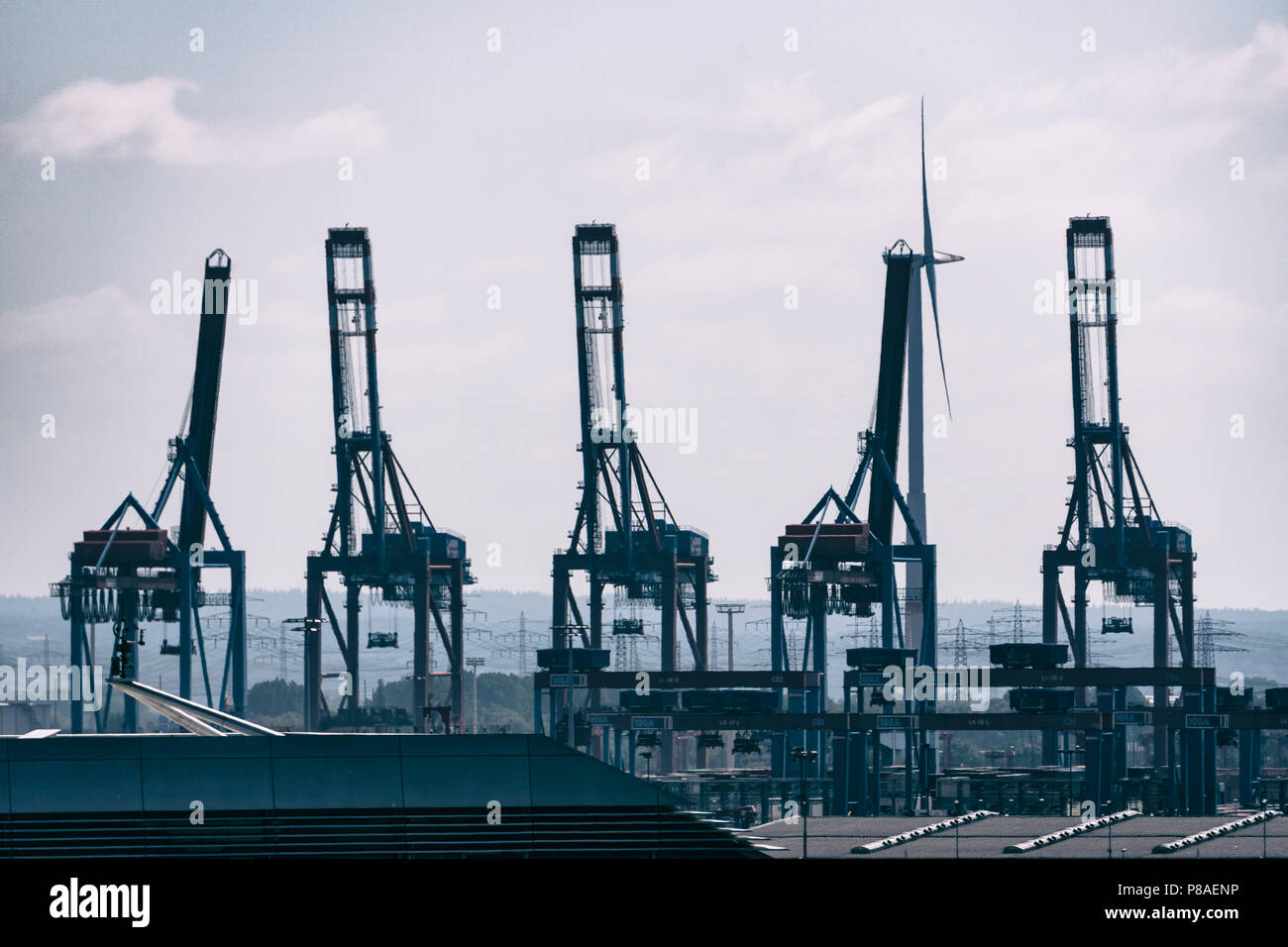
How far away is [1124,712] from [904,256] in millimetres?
42747

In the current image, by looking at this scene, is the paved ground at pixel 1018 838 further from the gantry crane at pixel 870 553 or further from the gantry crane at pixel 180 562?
the gantry crane at pixel 180 562

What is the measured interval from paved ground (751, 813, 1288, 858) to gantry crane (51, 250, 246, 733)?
59.6 metres

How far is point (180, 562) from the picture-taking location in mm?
174000

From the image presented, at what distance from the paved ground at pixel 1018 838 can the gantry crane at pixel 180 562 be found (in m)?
59.6

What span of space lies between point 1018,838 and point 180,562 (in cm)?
8155

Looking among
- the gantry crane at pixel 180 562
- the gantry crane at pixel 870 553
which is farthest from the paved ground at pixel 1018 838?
the gantry crane at pixel 180 562

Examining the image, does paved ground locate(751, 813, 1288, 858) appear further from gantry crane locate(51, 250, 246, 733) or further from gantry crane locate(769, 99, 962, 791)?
gantry crane locate(51, 250, 246, 733)

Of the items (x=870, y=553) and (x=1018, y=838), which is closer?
(x=1018, y=838)

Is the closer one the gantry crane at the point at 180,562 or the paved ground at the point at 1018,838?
the paved ground at the point at 1018,838

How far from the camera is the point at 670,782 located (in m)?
182

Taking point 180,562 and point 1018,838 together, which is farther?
point 180,562

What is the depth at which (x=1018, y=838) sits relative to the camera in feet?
384

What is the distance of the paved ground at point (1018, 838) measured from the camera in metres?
105
